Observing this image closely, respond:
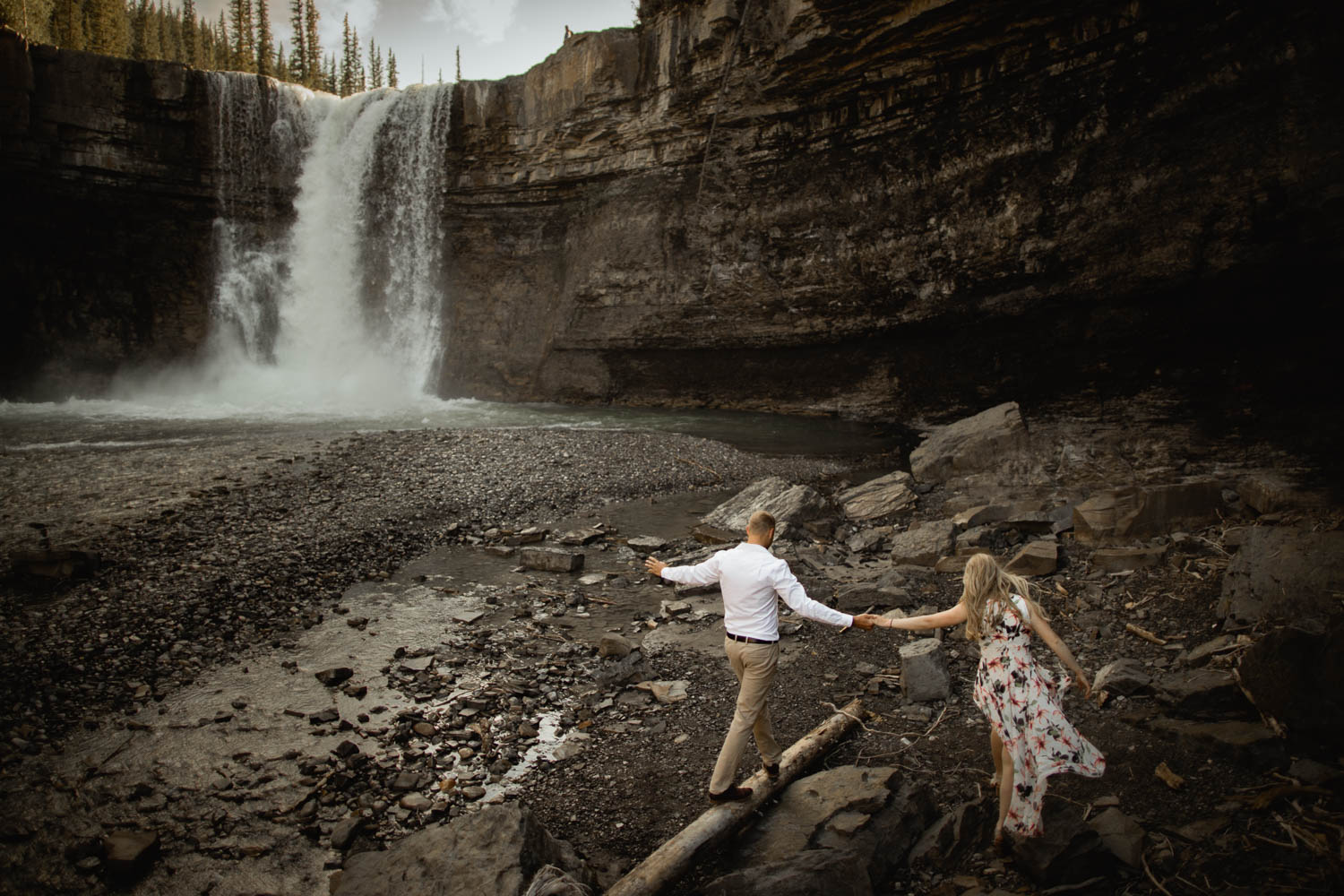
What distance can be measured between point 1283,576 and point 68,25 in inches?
2572

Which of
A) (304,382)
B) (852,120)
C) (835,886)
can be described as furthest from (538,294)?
(835,886)

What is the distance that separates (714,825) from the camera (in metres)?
3.93

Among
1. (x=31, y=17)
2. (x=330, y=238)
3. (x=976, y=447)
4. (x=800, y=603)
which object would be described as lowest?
(x=800, y=603)

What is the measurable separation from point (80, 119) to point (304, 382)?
1311 centimetres

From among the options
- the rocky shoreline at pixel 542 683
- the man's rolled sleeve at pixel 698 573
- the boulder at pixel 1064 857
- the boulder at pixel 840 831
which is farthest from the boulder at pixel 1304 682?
the man's rolled sleeve at pixel 698 573

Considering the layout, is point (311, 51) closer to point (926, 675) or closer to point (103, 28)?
point (103, 28)

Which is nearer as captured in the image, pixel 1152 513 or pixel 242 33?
pixel 1152 513

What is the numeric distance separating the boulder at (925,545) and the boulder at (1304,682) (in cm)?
419

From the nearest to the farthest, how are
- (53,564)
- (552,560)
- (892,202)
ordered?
(53,564) → (552,560) → (892,202)

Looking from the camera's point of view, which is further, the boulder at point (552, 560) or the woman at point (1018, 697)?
the boulder at point (552, 560)

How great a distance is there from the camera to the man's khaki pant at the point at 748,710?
13.8 ft

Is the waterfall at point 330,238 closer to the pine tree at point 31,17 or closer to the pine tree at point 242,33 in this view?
the pine tree at point 31,17

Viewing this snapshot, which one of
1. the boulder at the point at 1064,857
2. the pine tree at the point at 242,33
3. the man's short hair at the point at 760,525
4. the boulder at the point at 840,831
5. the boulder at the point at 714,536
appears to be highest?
the pine tree at the point at 242,33

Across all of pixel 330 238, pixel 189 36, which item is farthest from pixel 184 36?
pixel 330 238
